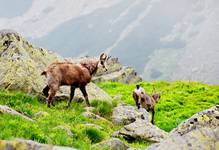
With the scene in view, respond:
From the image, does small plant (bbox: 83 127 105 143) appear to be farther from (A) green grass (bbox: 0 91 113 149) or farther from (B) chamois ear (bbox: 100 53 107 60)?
(B) chamois ear (bbox: 100 53 107 60)

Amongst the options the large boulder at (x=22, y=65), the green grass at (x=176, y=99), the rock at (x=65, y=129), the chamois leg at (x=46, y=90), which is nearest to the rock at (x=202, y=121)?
the rock at (x=65, y=129)

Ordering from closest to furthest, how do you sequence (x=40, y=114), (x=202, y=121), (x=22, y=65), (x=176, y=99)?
(x=202, y=121)
(x=40, y=114)
(x=22, y=65)
(x=176, y=99)

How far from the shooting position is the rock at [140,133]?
17891mm

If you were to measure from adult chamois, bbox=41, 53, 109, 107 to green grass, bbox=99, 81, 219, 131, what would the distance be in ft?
20.3

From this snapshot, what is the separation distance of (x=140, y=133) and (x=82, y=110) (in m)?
4.66

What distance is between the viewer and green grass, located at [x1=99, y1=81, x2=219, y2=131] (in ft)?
104

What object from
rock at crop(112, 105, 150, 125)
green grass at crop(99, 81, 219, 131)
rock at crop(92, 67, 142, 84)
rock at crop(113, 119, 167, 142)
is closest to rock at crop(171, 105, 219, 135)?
rock at crop(113, 119, 167, 142)

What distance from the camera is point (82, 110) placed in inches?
874

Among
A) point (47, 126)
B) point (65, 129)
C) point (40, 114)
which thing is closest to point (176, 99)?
point (40, 114)

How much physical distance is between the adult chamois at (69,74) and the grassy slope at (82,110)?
72cm

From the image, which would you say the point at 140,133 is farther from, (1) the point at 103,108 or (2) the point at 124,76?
(2) the point at 124,76

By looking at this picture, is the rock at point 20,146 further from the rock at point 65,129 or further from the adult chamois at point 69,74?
the adult chamois at point 69,74

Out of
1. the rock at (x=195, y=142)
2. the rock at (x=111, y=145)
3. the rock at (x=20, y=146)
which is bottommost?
the rock at (x=20, y=146)

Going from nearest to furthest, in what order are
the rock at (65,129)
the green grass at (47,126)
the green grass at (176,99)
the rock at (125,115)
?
the green grass at (47,126) → the rock at (65,129) → the rock at (125,115) → the green grass at (176,99)
